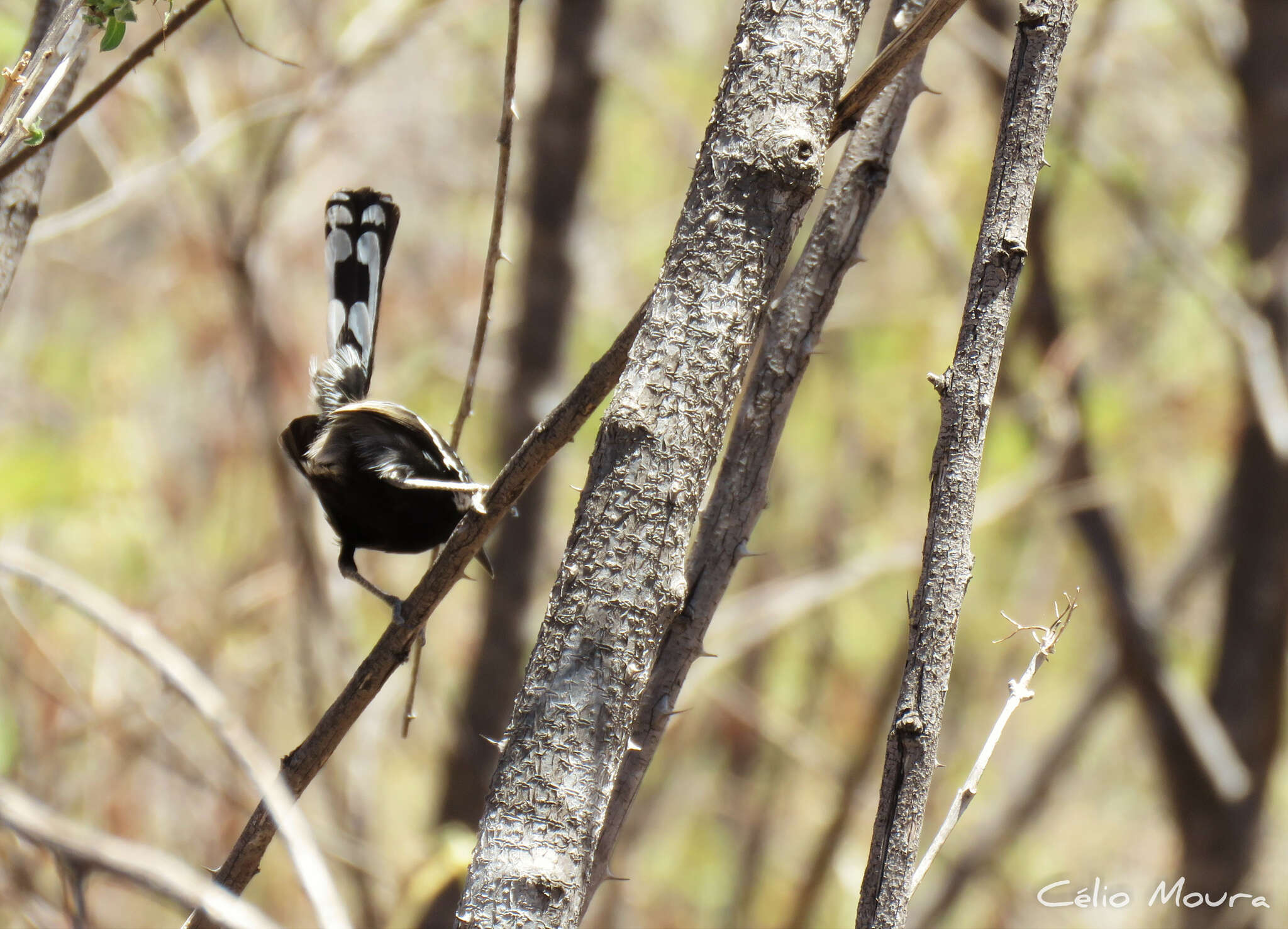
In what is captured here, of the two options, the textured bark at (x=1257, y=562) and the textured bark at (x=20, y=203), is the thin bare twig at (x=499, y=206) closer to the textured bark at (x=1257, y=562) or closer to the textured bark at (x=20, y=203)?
the textured bark at (x=20, y=203)

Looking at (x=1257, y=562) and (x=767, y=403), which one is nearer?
(x=767, y=403)

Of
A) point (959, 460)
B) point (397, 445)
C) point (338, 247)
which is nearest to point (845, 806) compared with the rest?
point (397, 445)

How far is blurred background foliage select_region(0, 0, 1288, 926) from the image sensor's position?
487 cm

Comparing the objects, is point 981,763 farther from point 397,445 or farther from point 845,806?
point 845,806

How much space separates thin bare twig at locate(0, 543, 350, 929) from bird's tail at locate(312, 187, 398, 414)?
803 millimetres

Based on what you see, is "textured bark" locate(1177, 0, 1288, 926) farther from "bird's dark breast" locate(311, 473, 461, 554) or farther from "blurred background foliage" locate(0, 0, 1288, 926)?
"bird's dark breast" locate(311, 473, 461, 554)

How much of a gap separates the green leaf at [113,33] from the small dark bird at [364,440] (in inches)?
36.0

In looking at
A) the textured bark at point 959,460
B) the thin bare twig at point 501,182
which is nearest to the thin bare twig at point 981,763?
the textured bark at point 959,460

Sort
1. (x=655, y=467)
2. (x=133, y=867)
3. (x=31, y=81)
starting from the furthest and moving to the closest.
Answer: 1. (x=31, y=81)
2. (x=655, y=467)
3. (x=133, y=867)

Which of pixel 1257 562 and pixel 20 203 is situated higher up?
pixel 1257 562

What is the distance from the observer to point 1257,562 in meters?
4.45

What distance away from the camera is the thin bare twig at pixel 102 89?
166cm

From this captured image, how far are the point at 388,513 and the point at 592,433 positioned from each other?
3628 mm

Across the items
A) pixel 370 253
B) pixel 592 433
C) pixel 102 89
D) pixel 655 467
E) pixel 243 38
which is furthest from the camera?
pixel 592 433
